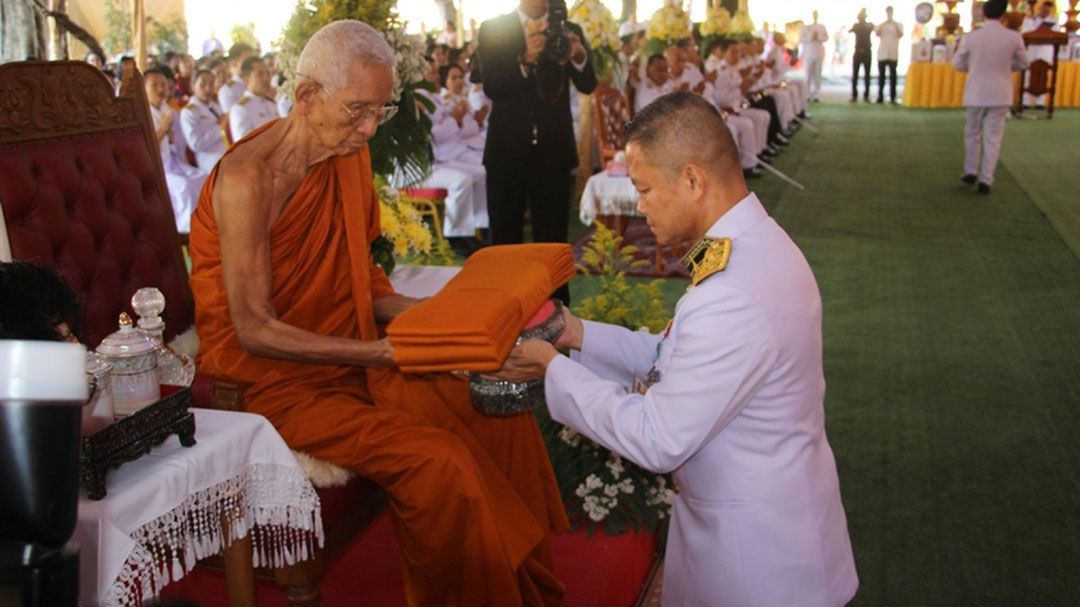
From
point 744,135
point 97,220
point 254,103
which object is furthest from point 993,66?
point 97,220

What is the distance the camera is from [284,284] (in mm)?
2568

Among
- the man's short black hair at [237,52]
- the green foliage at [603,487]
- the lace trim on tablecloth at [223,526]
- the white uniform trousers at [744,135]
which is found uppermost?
the man's short black hair at [237,52]

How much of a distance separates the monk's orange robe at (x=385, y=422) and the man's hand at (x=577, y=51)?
253 cm

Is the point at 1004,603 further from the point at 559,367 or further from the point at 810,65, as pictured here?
the point at 810,65

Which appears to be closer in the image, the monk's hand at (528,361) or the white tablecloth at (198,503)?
the white tablecloth at (198,503)

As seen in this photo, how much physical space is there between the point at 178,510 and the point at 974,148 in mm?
9437

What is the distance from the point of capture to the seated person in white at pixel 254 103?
766cm

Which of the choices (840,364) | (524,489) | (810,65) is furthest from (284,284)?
(810,65)

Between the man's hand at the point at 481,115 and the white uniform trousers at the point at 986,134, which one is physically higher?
the man's hand at the point at 481,115

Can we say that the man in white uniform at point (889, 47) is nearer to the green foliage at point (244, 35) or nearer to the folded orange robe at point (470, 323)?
the green foliage at point (244, 35)

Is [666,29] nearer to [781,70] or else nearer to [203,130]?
[203,130]

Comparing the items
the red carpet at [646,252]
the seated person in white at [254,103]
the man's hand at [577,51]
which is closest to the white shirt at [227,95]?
the seated person in white at [254,103]

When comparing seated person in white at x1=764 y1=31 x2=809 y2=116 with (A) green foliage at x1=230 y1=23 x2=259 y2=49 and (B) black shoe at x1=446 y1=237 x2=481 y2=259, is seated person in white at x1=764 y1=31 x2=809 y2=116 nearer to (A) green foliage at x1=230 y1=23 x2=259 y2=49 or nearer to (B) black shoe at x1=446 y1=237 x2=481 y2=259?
(A) green foliage at x1=230 y1=23 x2=259 y2=49

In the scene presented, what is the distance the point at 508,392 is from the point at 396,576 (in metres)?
0.96
